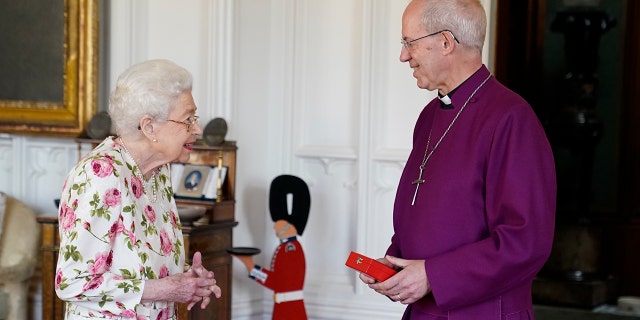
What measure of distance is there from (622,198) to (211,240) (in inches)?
160

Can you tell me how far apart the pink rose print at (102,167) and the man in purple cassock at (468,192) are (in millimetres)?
889

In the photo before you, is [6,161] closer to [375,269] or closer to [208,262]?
[208,262]

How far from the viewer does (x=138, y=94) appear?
318 cm

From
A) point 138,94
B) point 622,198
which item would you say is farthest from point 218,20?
point 622,198

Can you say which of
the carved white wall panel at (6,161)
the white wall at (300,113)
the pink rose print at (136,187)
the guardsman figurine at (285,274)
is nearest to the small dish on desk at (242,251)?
the guardsman figurine at (285,274)

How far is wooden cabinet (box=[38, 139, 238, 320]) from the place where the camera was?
564 centimetres

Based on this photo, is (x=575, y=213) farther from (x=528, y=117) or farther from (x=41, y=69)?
(x=528, y=117)

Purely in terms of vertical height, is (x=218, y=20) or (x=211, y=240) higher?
(x=218, y=20)

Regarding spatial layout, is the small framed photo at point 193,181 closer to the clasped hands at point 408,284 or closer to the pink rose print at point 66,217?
the pink rose print at point 66,217

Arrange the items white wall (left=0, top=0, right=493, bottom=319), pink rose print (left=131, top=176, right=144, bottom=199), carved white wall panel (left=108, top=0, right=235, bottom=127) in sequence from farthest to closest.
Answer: carved white wall panel (left=108, top=0, right=235, bottom=127), white wall (left=0, top=0, right=493, bottom=319), pink rose print (left=131, top=176, right=144, bottom=199)

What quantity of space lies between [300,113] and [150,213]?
10.5 feet

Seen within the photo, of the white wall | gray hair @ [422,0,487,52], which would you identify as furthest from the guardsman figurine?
gray hair @ [422,0,487,52]

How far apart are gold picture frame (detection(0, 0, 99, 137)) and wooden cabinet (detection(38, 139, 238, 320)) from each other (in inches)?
31.2

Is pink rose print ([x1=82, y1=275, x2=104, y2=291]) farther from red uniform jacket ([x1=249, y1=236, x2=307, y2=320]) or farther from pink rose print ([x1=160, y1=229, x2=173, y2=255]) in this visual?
red uniform jacket ([x1=249, y1=236, x2=307, y2=320])
